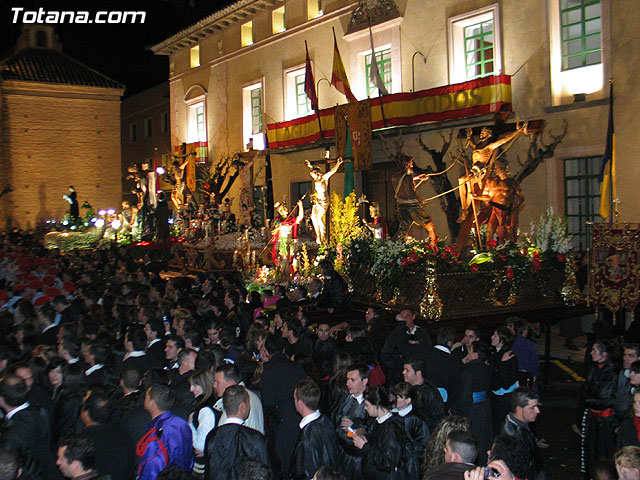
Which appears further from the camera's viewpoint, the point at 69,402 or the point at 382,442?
the point at 69,402

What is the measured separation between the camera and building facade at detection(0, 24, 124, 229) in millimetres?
38656

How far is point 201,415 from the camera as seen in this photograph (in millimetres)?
5516

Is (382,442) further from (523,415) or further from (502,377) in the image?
(502,377)

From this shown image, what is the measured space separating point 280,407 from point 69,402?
190 cm

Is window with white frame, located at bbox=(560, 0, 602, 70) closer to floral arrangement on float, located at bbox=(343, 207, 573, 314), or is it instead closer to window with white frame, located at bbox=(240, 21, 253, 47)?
floral arrangement on float, located at bbox=(343, 207, 573, 314)

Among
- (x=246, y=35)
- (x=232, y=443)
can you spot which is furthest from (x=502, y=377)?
(x=246, y=35)

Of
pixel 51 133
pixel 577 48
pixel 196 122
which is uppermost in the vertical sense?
pixel 51 133

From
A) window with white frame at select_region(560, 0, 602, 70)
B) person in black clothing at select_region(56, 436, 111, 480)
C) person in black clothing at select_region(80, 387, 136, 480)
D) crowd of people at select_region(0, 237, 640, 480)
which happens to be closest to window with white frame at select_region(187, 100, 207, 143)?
window with white frame at select_region(560, 0, 602, 70)

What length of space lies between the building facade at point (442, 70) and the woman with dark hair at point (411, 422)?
12.3 metres

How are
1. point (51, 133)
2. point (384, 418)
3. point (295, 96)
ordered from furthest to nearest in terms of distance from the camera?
1. point (51, 133)
2. point (295, 96)
3. point (384, 418)

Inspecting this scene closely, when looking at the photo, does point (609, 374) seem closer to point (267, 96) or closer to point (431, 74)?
point (431, 74)

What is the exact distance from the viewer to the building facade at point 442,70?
16500mm

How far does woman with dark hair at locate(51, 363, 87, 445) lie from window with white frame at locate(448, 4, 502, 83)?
1585cm

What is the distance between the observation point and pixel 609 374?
6742mm
